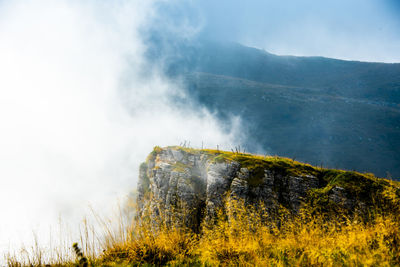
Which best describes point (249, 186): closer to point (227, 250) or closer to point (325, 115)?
point (227, 250)

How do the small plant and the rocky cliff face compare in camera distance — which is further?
the rocky cliff face

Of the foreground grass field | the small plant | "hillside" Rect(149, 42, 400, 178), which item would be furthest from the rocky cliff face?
"hillside" Rect(149, 42, 400, 178)

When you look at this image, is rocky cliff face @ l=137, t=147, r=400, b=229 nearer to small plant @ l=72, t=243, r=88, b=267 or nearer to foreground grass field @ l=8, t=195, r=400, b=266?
foreground grass field @ l=8, t=195, r=400, b=266

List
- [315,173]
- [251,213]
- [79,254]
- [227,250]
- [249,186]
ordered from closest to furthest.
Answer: [79,254]
[227,250]
[251,213]
[249,186]
[315,173]

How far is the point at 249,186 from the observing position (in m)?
13.8

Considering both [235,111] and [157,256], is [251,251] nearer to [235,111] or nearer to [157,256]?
[157,256]

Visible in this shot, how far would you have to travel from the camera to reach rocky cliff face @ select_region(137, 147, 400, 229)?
1203 centimetres

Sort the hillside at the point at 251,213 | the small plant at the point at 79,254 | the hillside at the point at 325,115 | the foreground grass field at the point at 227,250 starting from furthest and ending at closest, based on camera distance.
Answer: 1. the hillside at the point at 325,115
2. the hillside at the point at 251,213
3. the foreground grass field at the point at 227,250
4. the small plant at the point at 79,254

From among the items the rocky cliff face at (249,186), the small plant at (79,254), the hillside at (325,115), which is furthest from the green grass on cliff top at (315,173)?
the hillside at (325,115)

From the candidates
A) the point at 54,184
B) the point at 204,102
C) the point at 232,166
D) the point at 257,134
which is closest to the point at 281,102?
the point at 257,134

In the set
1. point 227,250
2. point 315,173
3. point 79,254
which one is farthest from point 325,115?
point 79,254

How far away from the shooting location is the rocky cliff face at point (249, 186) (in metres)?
12.0

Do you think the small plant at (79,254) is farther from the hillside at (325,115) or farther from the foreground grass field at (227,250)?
the hillside at (325,115)

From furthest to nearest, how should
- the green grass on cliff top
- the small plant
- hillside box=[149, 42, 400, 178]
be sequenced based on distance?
hillside box=[149, 42, 400, 178], the green grass on cliff top, the small plant
